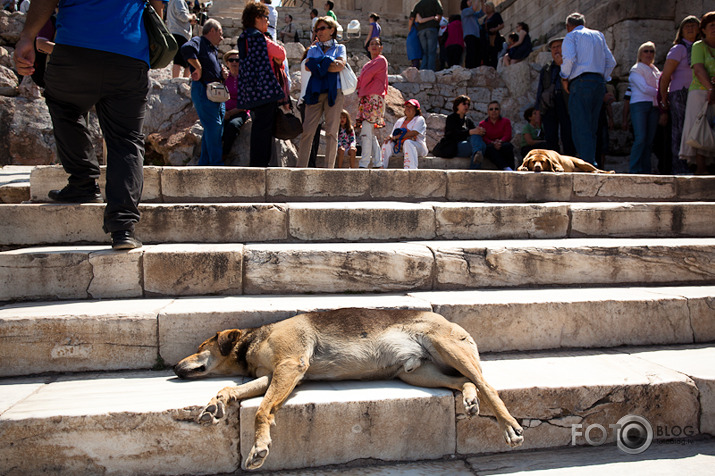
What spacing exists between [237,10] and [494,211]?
710 inches

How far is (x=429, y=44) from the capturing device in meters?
13.6

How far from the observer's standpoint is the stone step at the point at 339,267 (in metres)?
3.37

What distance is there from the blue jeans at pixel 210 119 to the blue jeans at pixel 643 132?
651 centimetres

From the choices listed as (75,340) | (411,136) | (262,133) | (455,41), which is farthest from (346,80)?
(455,41)

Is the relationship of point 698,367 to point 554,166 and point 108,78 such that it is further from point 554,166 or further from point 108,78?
point 108,78

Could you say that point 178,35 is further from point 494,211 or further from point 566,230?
point 566,230

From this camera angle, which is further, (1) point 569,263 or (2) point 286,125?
(2) point 286,125

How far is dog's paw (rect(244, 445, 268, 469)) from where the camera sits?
225cm

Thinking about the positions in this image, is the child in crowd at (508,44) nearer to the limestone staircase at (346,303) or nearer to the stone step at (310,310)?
the limestone staircase at (346,303)

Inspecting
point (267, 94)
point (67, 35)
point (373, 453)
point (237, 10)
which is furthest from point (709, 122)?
A: point (237, 10)

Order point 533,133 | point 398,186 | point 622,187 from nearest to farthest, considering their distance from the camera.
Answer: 1. point 398,186
2. point 622,187
3. point 533,133

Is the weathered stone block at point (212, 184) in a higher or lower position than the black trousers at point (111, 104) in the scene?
lower

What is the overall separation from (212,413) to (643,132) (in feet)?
26.0

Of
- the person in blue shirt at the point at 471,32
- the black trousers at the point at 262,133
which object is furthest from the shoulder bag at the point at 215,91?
the person in blue shirt at the point at 471,32
